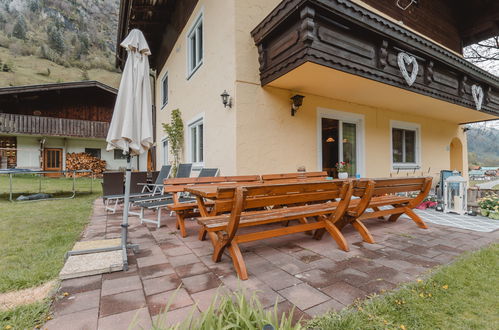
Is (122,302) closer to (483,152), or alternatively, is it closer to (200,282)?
(200,282)

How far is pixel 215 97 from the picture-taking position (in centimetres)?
568

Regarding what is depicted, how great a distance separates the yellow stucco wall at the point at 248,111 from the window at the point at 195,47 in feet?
0.83

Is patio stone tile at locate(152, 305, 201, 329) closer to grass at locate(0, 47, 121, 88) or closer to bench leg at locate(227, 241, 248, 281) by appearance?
bench leg at locate(227, 241, 248, 281)

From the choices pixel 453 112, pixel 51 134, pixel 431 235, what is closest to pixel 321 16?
pixel 431 235

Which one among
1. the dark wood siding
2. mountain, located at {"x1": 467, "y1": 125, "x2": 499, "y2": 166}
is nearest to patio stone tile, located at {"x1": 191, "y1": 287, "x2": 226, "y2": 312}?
the dark wood siding

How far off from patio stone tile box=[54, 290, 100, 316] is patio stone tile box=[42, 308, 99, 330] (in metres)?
0.06

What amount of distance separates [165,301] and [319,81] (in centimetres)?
440

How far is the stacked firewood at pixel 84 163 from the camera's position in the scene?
18.7 meters

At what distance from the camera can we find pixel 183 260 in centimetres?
272

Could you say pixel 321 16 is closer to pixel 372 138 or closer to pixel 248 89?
pixel 248 89

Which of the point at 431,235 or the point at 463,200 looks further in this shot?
the point at 463,200

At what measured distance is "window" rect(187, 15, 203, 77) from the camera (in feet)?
22.5

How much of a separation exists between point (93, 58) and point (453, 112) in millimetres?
58970

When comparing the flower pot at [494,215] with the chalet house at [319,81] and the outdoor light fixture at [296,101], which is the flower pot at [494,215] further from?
the outdoor light fixture at [296,101]
